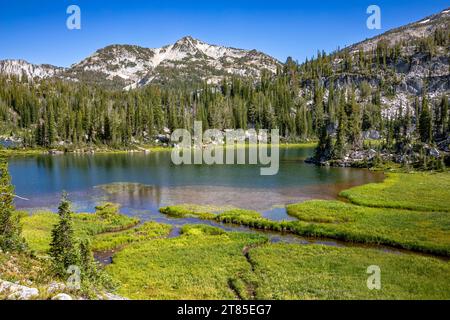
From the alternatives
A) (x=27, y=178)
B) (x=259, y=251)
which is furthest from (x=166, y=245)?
(x=27, y=178)

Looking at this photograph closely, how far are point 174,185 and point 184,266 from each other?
166 ft

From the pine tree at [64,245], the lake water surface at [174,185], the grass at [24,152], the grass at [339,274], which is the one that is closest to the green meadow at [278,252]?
the grass at [339,274]

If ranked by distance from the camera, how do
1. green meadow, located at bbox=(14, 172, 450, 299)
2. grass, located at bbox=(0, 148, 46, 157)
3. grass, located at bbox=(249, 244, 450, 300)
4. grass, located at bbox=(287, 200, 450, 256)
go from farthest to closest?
grass, located at bbox=(0, 148, 46, 157) < grass, located at bbox=(287, 200, 450, 256) < green meadow, located at bbox=(14, 172, 450, 299) < grass, located at bbox=(249, 244, 450, 300)

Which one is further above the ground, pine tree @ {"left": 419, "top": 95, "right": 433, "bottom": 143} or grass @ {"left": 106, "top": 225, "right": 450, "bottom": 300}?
pine tree @ {"left": 419, "top": 95, "right": 433, "bottom": 143}

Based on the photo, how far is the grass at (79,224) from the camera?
4475cm

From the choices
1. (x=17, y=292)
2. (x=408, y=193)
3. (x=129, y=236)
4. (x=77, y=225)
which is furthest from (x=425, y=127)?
(x=17, y=292)

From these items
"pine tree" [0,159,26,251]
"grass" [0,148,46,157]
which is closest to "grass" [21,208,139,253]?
"pine tree" [0,159,26,251]

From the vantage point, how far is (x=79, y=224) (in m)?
50.0

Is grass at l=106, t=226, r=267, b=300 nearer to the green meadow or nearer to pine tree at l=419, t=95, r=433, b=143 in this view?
the green meadow

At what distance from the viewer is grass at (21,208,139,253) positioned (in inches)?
1762

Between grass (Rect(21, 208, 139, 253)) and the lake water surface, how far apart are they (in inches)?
187

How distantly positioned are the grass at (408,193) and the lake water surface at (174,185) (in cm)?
534

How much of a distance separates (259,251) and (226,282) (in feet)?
28.3
